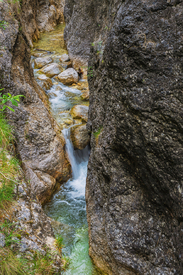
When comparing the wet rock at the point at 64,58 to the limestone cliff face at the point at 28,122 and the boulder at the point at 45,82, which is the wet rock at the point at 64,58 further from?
the limestone cliff face at the point at 28,122

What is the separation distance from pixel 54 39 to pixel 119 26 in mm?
14298

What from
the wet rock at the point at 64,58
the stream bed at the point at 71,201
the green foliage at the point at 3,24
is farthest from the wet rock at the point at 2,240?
the wet rock at the point at 64,58

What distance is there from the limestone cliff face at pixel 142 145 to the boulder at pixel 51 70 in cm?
736

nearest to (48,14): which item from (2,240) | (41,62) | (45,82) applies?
(41,62)

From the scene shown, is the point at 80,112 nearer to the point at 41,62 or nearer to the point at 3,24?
the point at 3,24

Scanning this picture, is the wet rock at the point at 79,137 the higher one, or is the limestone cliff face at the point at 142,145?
the limestone cliff face at the point at 142,145

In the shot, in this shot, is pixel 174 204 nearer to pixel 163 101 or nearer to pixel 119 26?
pixel 163 101

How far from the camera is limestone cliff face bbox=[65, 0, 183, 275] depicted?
2.29 m

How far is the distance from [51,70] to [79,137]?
5.41m

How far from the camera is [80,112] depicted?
24.6ft

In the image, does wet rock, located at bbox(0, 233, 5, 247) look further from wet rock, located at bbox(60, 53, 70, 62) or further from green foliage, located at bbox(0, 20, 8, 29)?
wet rock, located at bbox(60, 53, 70, 62)

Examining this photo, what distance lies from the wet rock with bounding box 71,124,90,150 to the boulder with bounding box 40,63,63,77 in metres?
4.74

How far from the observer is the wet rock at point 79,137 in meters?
6.68

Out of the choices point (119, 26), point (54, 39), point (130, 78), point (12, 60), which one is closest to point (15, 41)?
point (12, 60)
